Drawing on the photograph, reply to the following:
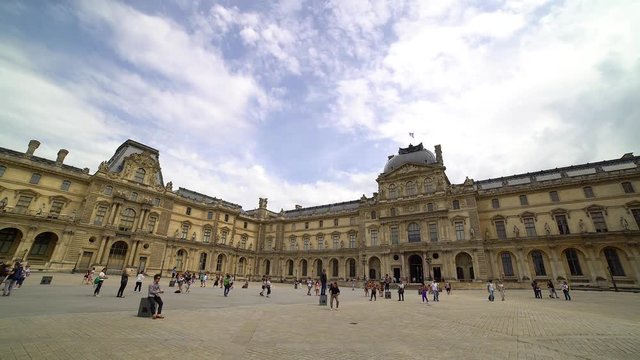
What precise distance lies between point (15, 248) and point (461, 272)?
6122 centimetres

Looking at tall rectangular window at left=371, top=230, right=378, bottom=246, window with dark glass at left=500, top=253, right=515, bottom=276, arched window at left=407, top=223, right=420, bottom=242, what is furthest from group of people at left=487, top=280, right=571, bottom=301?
tall rectangular window at left=371, top=230, right=378, bottom=246

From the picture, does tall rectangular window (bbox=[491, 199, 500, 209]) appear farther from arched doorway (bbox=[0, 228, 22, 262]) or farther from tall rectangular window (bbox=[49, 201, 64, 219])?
arched doorway (bbox=[0, 228, 22, 262])

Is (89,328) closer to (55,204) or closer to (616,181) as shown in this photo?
(55,204)

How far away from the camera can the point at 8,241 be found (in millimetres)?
35656

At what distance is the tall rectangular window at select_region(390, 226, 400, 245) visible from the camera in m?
47.1

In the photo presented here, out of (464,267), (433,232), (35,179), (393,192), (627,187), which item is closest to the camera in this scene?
(627,187)

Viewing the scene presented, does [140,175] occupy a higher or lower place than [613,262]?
higher

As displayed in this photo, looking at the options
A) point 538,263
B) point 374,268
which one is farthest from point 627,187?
point 374,268

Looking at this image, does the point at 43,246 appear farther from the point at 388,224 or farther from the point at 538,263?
the point at 538,263

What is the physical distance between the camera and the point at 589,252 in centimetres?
3556

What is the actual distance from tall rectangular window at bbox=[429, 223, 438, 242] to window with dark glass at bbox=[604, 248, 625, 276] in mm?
19841

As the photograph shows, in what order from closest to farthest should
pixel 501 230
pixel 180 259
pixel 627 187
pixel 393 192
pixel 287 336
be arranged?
pixel 287 336 < pixel 627 187 < pixel 501 230 < pixel 180 259 < pixel 393 192

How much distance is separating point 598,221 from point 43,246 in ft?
246

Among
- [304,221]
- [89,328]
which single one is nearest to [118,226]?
[304,221]
